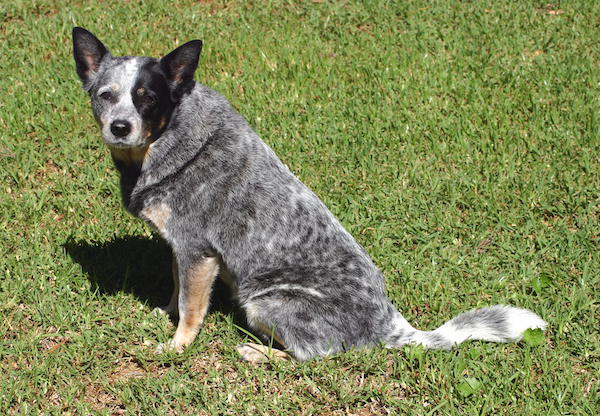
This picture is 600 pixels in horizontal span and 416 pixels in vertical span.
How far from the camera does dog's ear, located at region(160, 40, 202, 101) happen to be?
3.38 meters

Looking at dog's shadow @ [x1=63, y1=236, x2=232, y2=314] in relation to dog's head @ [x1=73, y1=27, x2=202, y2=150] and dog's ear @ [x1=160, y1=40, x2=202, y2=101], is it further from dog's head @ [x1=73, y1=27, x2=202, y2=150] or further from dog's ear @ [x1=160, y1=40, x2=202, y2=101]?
dog's ear @ [x1=160, y1=40, x2=202, y2=101]

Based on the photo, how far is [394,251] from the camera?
448cm

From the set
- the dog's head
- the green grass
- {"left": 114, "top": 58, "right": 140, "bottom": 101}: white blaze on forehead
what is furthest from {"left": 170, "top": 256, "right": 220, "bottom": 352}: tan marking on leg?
{"left": 114, "top": 58, "right": 140, "bottom": 101}: white blaze on forehead

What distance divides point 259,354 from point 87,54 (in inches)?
84.4

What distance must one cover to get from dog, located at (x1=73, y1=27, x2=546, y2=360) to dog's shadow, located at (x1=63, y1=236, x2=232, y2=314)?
68cm

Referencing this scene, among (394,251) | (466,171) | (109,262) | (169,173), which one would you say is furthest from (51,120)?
(466,171)

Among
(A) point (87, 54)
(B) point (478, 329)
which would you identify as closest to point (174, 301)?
(A) point (87, 54)

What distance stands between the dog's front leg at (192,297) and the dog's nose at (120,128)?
2.84 ft

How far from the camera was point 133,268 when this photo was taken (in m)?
4.37

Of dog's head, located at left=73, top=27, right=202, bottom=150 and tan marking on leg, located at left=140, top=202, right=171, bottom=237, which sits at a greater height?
dog's head, located at left=73, top=27, right=202, bottom=150

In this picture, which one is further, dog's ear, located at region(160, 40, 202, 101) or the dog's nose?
dog's ear, located at region(160, 40, 202, 101)

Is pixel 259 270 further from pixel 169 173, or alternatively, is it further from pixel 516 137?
pixel 516 137

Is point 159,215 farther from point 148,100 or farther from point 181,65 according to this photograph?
point 181,65

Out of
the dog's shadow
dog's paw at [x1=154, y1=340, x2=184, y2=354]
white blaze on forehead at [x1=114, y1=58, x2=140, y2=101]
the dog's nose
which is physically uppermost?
white blaze on forehead at [x1=114, y1=58, x2=140, y2=101]
